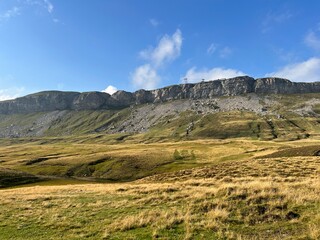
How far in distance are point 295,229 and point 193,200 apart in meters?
7.94

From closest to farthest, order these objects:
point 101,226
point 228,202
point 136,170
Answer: point 101,226 < point 228,202 < point 136,170

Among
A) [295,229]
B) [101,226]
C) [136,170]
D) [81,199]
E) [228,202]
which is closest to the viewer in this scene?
[295,229]

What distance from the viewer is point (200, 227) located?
16797 millimetres

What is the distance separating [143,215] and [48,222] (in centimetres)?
631

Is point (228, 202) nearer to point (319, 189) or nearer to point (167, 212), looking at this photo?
point (167, 212)

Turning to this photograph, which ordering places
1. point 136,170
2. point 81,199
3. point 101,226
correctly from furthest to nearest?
point 136,170 < point 81,199 < point 101,226

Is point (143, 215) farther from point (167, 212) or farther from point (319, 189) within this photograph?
point (319, 189)

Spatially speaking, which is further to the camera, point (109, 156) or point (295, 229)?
point (109, 156)

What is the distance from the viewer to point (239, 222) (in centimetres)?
1727

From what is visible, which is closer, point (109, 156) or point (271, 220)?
point (271, 220)

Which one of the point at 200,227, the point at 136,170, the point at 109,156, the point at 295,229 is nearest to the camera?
the point at 295,229

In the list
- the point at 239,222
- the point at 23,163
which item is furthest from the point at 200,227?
the point at 23,163

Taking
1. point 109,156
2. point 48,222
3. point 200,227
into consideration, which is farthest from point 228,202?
point 109,156

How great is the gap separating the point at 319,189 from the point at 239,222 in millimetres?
8129
